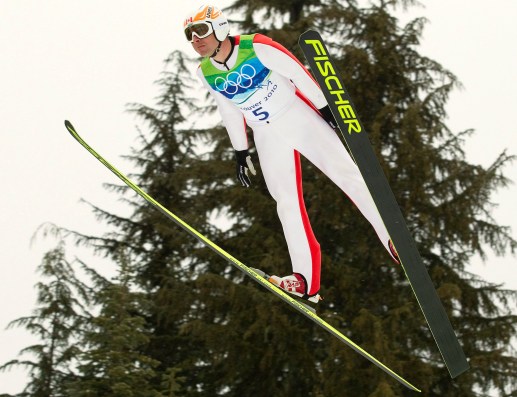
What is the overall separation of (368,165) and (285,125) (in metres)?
0.74

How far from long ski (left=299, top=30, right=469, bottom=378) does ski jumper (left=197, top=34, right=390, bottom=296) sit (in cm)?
21

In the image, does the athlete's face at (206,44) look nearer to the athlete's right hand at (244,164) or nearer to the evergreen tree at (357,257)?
the athlete's right hand at (244,164)

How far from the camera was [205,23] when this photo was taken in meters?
5.53

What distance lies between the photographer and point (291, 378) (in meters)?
11.9

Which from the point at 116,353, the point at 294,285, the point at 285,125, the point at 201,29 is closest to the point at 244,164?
the point at 285,125

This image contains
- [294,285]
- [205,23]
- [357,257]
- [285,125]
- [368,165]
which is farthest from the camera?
[357,257]

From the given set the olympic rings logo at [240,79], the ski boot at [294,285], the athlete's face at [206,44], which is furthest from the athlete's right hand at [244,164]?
the athlete's face at [206,44]

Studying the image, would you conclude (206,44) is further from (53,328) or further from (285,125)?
(53,328)

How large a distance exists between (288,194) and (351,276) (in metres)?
5.65

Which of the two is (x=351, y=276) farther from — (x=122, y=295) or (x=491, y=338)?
(x=122, y=295)

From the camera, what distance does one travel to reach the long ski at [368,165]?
17.7ft

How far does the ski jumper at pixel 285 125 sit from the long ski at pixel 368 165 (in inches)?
8.2

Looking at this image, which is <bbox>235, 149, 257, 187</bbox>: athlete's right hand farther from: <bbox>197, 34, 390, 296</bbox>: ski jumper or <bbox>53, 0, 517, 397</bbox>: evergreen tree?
<bbox>53, 0, 517, 397</bbox>: evergreen tree

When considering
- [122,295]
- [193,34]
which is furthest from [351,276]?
[193,34]
